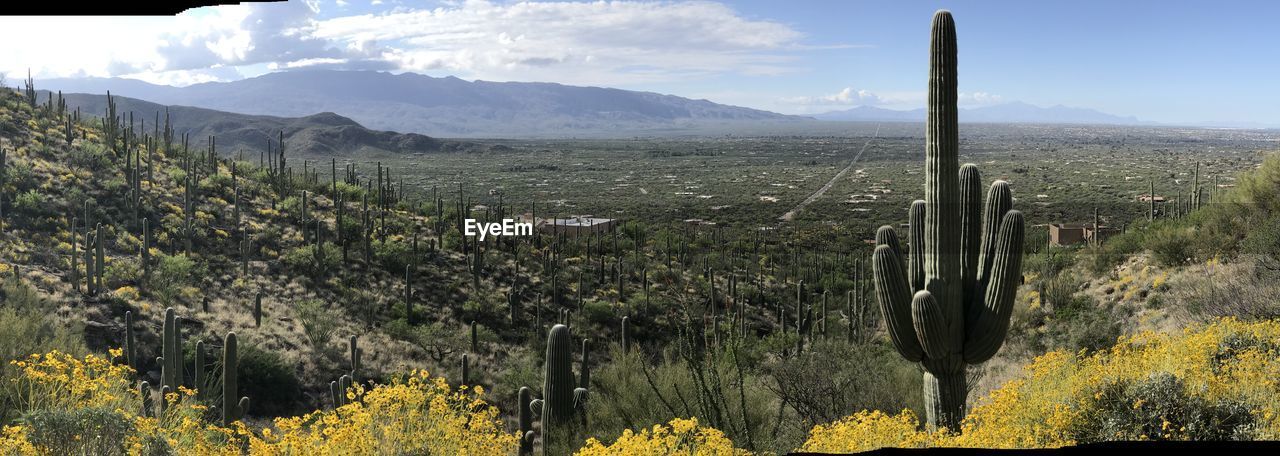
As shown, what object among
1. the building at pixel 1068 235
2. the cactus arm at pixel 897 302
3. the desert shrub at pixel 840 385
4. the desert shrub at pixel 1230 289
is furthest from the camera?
the building at pixel 1068 235

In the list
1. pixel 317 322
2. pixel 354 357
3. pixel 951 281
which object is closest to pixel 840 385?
pixel 951 281

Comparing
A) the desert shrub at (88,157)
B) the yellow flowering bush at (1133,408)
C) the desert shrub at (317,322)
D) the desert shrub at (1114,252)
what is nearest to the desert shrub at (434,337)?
the desert shrub at (317,322)

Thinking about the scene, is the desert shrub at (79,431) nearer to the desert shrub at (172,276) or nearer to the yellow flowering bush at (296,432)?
the yellow flowering bush at (296,432)

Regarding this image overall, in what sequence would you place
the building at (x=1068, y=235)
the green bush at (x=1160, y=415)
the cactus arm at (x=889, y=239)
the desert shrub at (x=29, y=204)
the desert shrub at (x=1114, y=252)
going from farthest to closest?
the building at (x=1068, y=235)
the desert shrub at (x=29, y=204)
the desert shrub at (x=1114, y=252)
the cactus arm at (x=889, y=239)
the green bush at (x=1160, y=415)

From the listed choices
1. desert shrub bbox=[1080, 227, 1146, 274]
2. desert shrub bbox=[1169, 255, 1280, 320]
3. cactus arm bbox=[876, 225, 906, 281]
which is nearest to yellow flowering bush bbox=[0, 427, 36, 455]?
cactus arm bbox=[876, 225, 906, 281]

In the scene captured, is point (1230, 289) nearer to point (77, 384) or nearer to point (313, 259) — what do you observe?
point (77, 384)

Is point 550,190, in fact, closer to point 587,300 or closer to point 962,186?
point 587,300

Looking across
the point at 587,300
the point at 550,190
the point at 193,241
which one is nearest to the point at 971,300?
the point at 587,300
